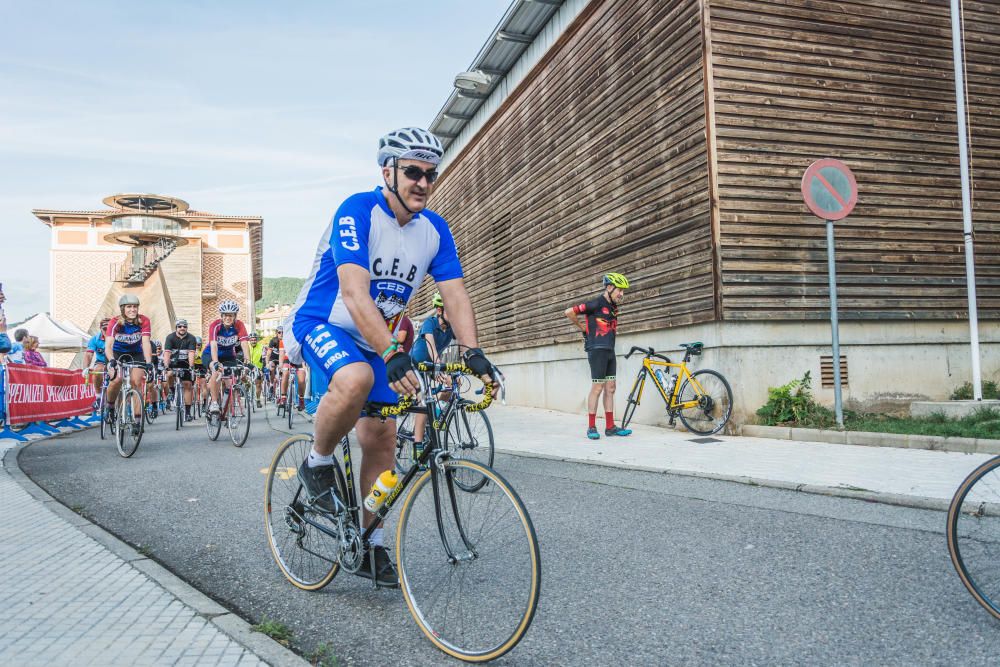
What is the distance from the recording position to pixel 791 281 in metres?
9.96

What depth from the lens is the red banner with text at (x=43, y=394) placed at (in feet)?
41.1

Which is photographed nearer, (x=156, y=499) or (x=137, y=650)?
(x=137, y=650)

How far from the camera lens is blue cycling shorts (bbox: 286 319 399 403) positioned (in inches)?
126

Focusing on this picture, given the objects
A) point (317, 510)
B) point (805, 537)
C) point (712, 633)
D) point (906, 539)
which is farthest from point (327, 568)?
point (906, 539)

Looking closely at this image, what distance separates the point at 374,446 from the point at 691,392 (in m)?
7.15

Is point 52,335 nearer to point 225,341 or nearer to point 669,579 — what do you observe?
point 225,341

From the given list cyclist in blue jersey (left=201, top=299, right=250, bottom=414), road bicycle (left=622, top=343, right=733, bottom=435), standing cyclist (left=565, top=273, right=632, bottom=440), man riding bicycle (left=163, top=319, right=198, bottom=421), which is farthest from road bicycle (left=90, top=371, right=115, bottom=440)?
road bicycle (left=622, top=343, right=733, bottom=435)

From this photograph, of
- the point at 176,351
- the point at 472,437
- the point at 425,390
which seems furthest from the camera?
the point at 176,351

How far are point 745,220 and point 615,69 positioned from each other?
13.3ft

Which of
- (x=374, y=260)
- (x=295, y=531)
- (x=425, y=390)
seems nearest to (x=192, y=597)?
(x=295, y=531)

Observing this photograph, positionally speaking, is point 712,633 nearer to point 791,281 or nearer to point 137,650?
point 137,650

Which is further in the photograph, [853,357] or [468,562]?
[853,357]

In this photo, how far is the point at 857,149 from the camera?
34.4 ft

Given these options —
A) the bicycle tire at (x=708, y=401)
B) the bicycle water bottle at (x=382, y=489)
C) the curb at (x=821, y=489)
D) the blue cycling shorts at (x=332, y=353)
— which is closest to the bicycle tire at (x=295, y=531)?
the bicycle water bottle at (x=382, y=489)
